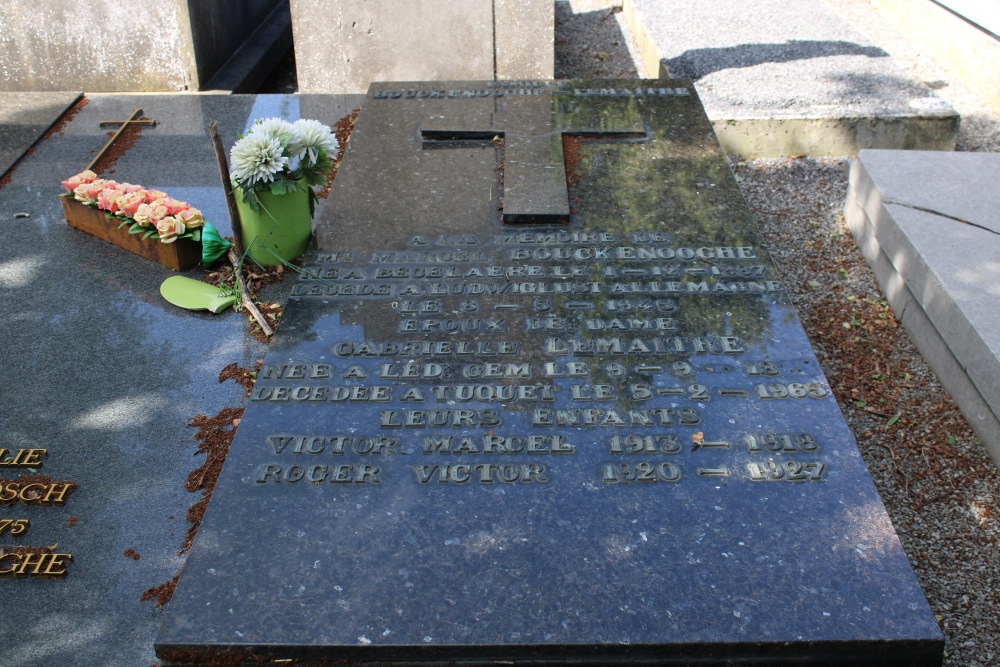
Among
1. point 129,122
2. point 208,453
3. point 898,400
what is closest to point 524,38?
point 129,122

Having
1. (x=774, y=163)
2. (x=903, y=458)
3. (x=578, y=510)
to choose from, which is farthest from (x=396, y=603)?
(x=774, y=163)

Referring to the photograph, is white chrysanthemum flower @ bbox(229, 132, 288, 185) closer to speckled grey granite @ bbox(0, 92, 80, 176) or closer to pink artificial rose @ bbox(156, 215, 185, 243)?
pink artificial rose @ bbox(156, 215, 185, 243)

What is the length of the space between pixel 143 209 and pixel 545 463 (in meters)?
2.44

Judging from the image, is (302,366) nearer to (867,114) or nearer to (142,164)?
(142,164)

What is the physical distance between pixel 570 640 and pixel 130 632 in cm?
126

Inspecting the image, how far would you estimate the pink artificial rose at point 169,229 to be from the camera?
3961 mm

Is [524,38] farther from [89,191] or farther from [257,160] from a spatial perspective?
[89,191]

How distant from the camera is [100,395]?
333cm

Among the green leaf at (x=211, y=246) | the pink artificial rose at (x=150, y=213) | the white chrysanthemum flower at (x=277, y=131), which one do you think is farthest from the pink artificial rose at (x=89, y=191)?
the white chrysanthemum flower at (x=277, y=131)

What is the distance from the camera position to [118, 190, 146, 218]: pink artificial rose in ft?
13.4

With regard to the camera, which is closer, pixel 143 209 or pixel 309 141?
pixel 309 141

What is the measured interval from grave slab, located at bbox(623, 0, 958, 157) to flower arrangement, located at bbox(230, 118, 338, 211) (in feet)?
11.0

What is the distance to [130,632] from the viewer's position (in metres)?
2.46

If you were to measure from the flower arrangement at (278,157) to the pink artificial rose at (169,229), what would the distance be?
389mm
